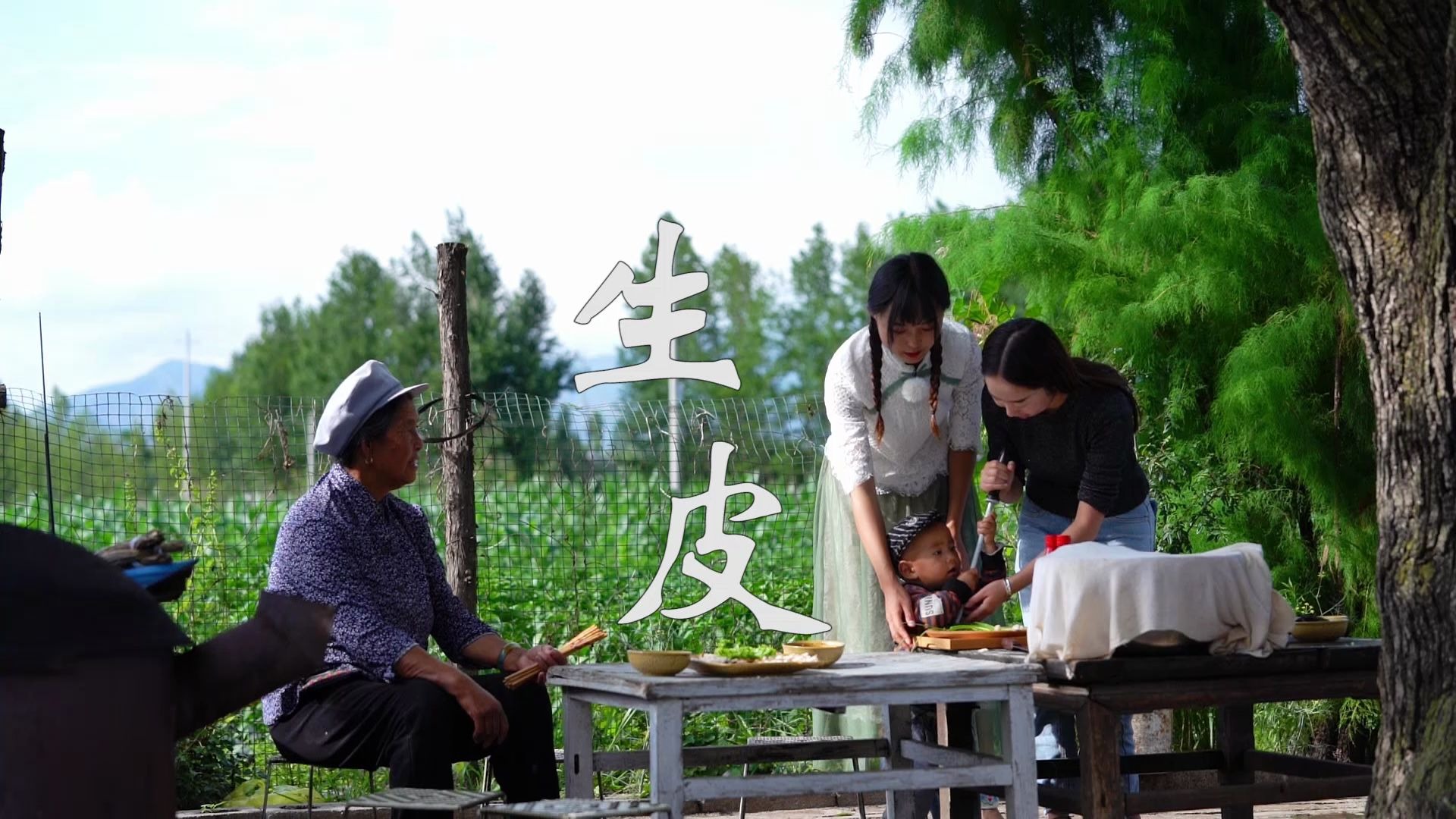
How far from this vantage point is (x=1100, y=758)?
3.27 m

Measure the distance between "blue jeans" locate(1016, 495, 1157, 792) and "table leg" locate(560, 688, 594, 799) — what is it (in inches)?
54.4

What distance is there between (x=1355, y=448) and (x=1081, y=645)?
142 inches

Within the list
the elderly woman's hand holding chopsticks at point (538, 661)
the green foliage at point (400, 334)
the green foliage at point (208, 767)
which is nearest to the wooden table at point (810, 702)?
the elderly woman's hand holding chopsticks at point (538, 661)

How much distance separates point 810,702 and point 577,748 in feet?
2.53

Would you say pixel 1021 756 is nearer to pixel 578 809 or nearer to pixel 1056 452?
pixel 578 809

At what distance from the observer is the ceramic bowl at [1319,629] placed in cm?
378

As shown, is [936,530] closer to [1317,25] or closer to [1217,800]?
[1217,800]

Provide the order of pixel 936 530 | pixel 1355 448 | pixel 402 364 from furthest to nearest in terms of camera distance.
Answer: pixel 402 364, pixel 1355 448, pixel 936 530

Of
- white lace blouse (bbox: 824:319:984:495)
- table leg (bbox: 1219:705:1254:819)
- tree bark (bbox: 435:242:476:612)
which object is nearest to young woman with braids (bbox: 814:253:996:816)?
white lace blouse (bbox: 824:319:984:495)

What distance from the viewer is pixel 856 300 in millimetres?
49812

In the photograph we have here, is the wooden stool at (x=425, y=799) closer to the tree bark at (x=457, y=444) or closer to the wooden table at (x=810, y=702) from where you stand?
the wooden table at (x=810, y=702)

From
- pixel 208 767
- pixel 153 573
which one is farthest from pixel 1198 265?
pixel 153 573

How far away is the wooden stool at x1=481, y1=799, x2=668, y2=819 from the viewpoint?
2949 millimetres

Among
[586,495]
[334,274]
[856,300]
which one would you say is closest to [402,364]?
[334,274]
